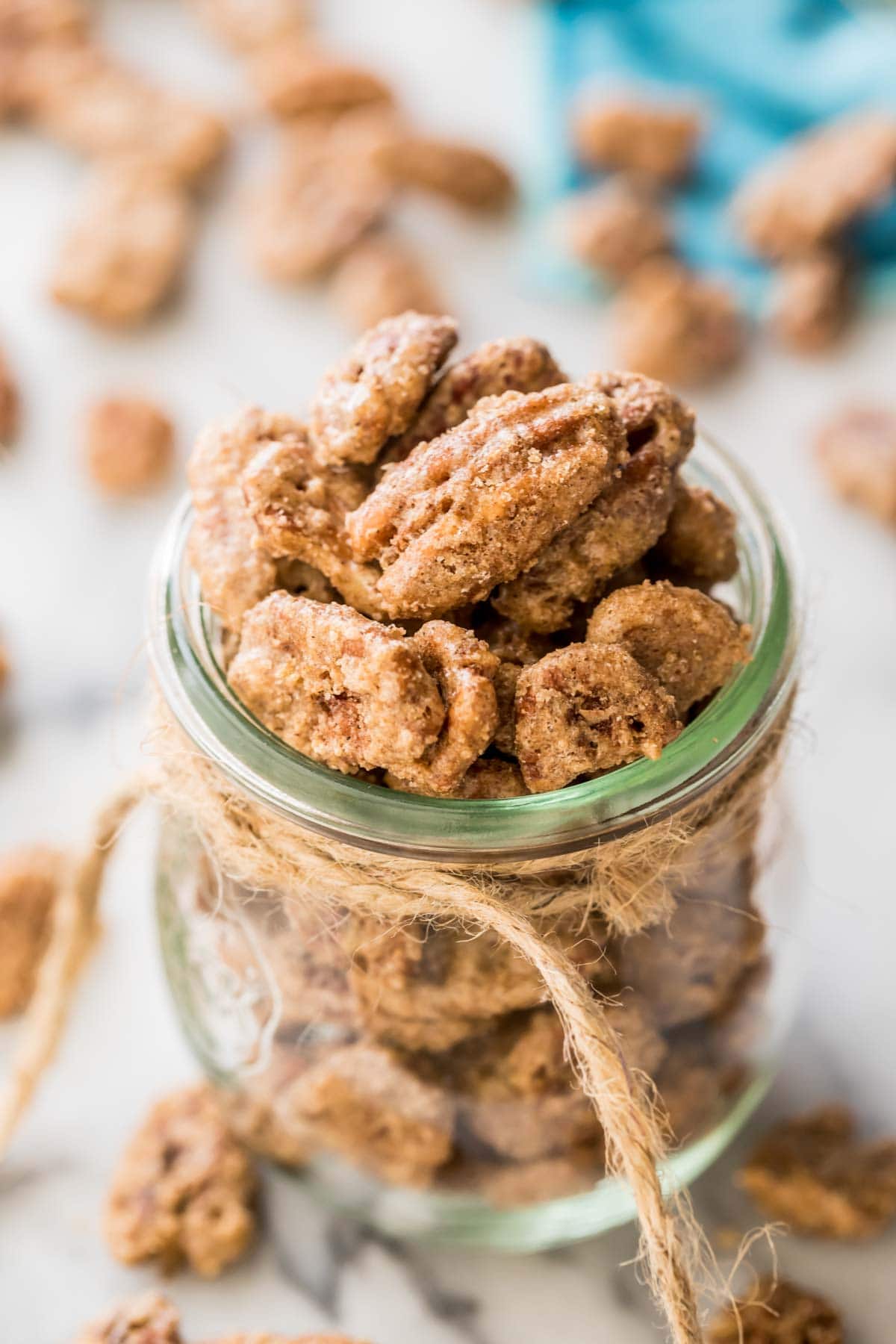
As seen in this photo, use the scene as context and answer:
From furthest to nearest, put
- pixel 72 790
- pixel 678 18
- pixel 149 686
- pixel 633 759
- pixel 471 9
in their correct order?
pixel 471 9, pixel 678 18, pixel 72 790, pixel 149 686, pixel 633 759

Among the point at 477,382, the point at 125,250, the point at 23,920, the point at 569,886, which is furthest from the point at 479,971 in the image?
the point at 125,250

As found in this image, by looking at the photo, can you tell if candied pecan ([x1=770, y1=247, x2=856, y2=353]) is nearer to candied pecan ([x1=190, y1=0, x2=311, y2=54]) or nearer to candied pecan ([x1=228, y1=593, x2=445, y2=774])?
candied pecan ([x1=190, y1=0, x2=311, y2=54])

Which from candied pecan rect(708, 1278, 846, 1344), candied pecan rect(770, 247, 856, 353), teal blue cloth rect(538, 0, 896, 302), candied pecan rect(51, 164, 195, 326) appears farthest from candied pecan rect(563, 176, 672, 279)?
candied pecan rect(708, 1278, 846, 1344)

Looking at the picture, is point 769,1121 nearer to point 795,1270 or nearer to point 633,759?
point 795,1270

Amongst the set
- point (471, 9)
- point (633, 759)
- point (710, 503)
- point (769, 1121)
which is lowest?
point (769, 1121)

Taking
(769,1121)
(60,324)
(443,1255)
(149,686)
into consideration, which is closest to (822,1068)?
(769,1121)

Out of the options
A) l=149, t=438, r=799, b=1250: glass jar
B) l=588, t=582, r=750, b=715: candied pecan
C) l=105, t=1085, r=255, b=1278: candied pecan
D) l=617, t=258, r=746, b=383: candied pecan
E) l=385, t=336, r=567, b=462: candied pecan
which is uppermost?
l=617, t=258, r=746, b=383: candied pecan
